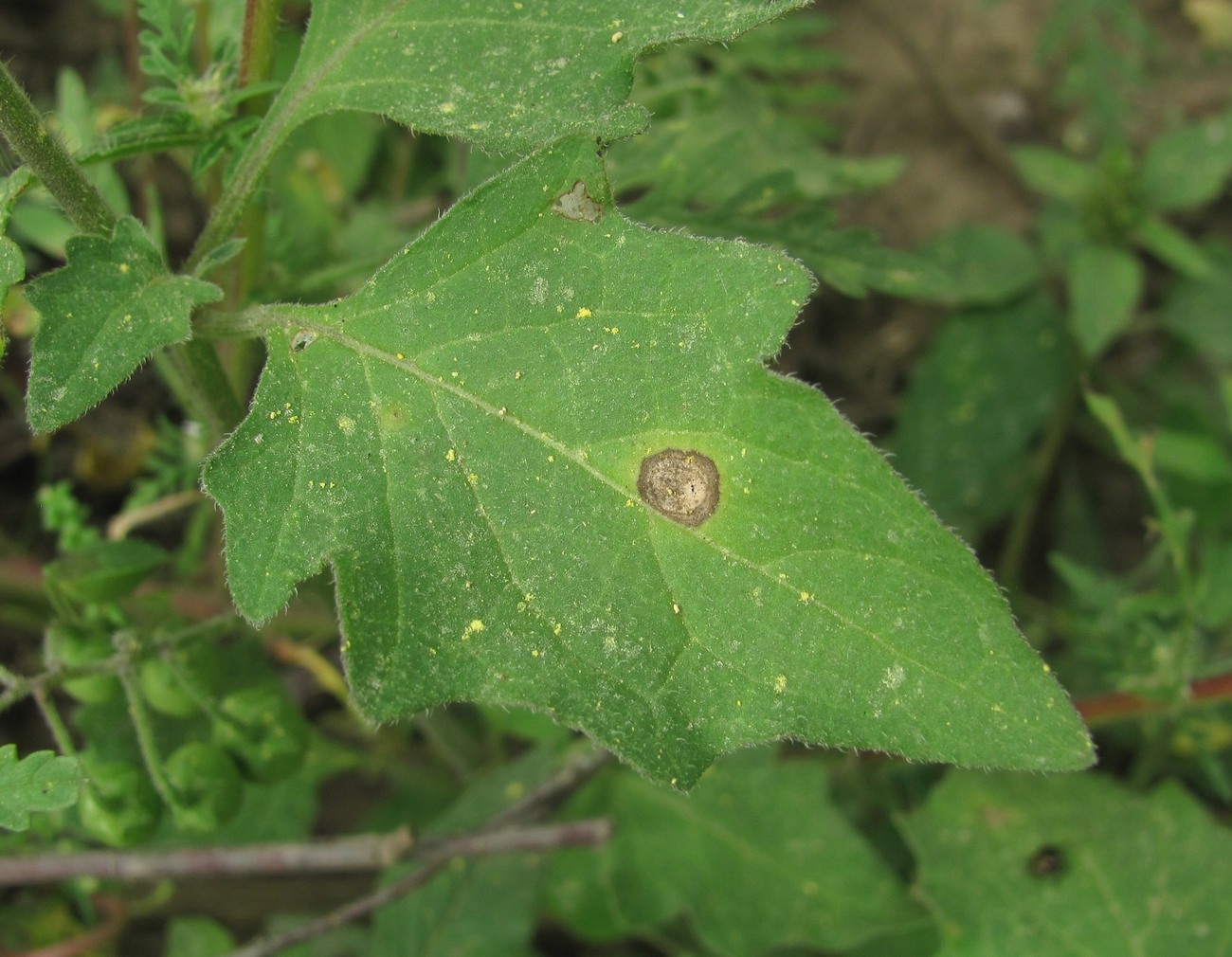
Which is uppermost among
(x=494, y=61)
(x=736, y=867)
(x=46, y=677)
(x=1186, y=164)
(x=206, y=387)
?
(x=494, y=61)

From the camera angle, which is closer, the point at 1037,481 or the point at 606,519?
the point at 606,519

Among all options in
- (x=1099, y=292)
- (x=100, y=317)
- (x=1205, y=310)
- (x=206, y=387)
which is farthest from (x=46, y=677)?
(x=1205, y=310)

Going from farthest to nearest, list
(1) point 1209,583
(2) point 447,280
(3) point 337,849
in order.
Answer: (1) point 1209,583, (3) point 337,849, (2) point 447,280

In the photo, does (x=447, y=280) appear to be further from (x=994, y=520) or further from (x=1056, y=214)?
(x=1056, y=214)

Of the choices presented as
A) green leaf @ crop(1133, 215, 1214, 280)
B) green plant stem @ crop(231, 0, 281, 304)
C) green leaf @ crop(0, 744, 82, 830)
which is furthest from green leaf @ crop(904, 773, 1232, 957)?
green plant stem @ crop(231, 0, 281, 304)

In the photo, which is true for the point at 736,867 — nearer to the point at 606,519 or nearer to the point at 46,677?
the point at 606,519

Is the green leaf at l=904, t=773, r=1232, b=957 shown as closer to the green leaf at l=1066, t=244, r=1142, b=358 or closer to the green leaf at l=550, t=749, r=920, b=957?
the green leaf at l=550, t=749, r=920, b=957

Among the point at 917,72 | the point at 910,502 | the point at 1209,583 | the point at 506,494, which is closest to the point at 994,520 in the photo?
the point at 1209,583

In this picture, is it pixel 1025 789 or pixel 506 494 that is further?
pixel 1025 789
